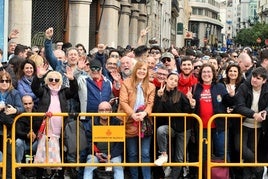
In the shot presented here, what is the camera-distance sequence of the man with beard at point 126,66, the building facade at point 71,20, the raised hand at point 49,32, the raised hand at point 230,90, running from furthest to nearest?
the building facade at point 71,20 → the raised hand at point 49,32 → the man with beard at point 126,66 → the raised hand at point 230,90

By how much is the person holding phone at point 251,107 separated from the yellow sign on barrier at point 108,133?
1.74m

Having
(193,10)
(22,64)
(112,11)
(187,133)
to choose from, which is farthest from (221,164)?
(193,10)

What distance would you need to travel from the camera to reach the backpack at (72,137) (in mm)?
9266

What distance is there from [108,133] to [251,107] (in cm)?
215

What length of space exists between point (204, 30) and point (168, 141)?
13884 centimetres

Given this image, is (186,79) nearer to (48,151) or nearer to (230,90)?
(230,90)

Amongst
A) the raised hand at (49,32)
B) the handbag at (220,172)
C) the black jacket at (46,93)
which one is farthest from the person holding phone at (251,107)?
the raised hand at (49,32)

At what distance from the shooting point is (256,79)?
9.19 m

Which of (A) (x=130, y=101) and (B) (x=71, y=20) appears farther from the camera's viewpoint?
(B) (x=71, y=20)

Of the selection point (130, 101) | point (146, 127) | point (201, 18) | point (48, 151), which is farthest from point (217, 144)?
point (201, 18)

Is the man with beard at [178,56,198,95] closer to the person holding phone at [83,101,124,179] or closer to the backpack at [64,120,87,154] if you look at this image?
the person holding phone at [83,101,124,179]

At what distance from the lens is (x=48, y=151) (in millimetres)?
9242

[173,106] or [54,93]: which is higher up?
[54,93]

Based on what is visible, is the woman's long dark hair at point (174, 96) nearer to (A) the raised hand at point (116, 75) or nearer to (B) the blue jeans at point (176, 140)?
(B) the blue jeans at point (176, 140)
